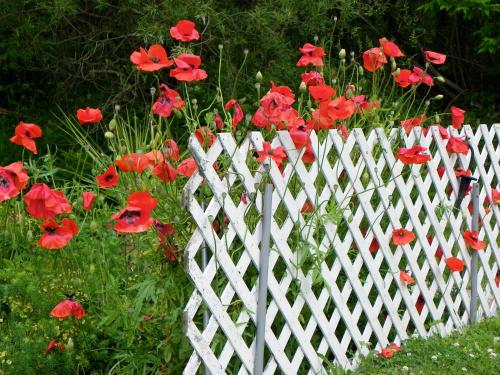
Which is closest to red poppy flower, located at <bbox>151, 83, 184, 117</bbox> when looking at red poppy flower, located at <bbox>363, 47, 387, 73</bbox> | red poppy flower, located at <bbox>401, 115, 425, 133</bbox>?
red poppy flower, located at <bbox>363, 47, 387, 73</bbox>

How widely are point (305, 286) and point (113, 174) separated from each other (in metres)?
0.81

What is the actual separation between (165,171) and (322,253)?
686 millimetres

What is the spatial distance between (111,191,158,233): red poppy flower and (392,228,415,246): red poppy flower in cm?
126

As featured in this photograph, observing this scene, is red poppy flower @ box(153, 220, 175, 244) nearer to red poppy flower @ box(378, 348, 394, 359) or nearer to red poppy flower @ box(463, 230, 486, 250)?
red poppy flower @ box(378, 348, 394, 359)

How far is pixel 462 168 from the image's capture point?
406 centimetres

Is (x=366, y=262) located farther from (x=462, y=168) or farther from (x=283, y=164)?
(x=462, y=168)

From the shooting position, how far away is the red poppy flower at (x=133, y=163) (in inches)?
109

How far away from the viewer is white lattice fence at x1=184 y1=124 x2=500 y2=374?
2.66 meters

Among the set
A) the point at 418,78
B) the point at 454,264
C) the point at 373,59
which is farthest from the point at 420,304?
the point at 373,59

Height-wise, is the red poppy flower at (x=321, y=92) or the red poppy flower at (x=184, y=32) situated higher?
the red poppy flower at (x=184, y=32)

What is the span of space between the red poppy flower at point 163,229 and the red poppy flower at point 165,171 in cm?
15

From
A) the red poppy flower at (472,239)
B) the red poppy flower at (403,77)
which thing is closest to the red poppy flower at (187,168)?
the red poppy flower at (403,77)

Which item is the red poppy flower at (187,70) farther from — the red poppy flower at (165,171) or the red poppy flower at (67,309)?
the red poppy flower at (67,309)

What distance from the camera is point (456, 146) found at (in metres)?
3.86
